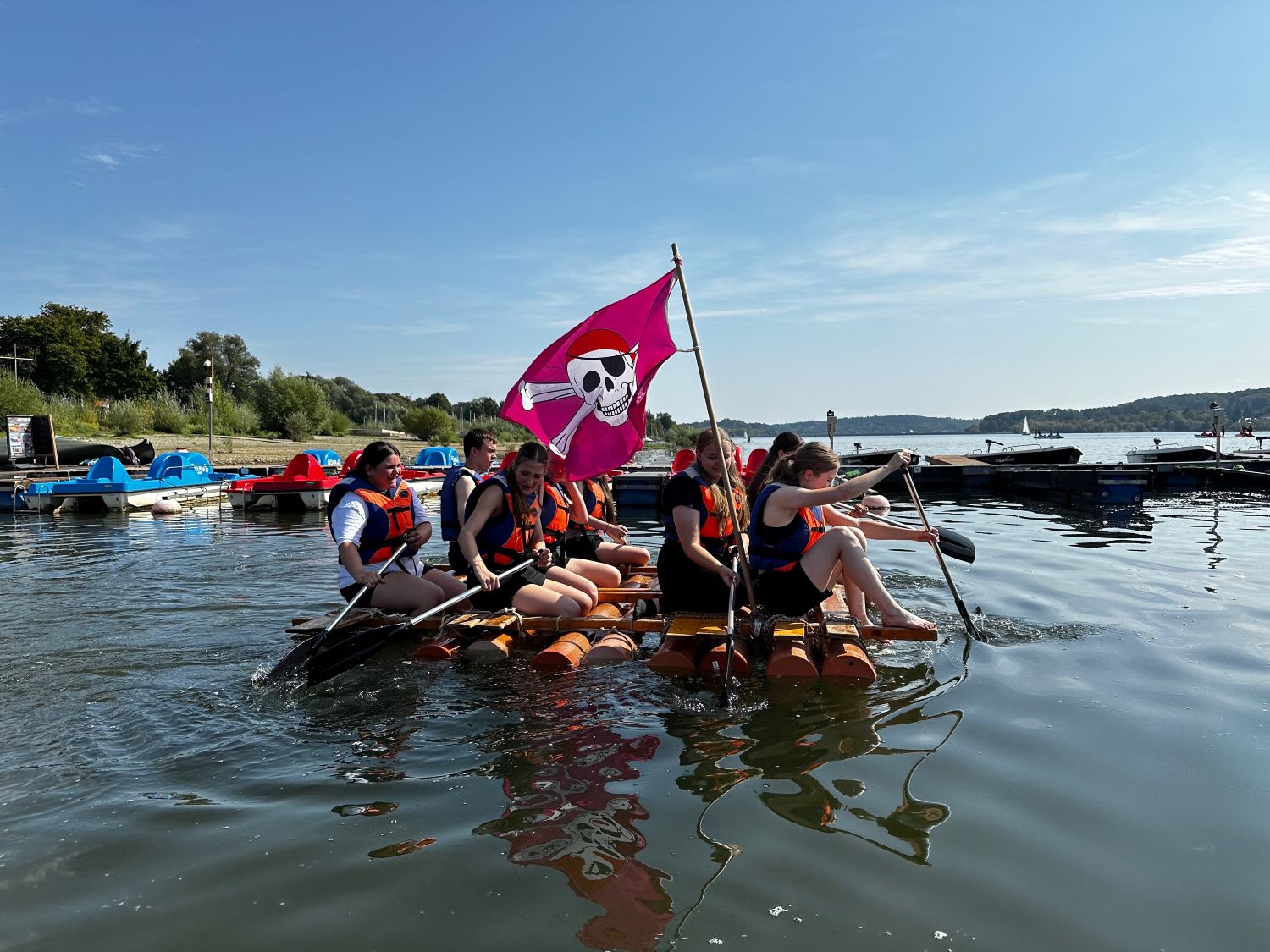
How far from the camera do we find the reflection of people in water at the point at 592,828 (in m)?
3.16

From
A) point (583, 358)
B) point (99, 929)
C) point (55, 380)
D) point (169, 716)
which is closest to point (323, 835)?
point (99, 929)

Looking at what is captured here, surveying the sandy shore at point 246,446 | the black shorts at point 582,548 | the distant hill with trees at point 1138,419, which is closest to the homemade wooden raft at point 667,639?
the black shorts at point 582,548

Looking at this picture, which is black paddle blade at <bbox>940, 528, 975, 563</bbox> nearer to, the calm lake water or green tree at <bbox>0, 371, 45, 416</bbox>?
the calm lake water

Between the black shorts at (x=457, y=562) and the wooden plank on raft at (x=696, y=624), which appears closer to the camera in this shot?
the wooden plank on raft at (x=696, y=624)

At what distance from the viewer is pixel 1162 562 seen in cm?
1152

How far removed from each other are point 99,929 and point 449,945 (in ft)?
4.21

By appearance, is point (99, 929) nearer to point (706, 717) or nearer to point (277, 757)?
point (277, 757)

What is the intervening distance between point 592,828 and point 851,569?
330 centimetres

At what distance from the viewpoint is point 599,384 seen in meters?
7.14

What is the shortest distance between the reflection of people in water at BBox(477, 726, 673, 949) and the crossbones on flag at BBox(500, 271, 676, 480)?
2678mm

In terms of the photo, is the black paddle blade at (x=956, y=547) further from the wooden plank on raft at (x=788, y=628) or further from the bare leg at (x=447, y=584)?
the bare leg at (x=447, y=584)

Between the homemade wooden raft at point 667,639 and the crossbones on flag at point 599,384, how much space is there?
128 cm

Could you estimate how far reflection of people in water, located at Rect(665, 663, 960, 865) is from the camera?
3926 millimetres

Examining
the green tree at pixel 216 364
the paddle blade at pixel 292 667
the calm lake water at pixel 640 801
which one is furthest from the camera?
the green tree at pixel 216 364
